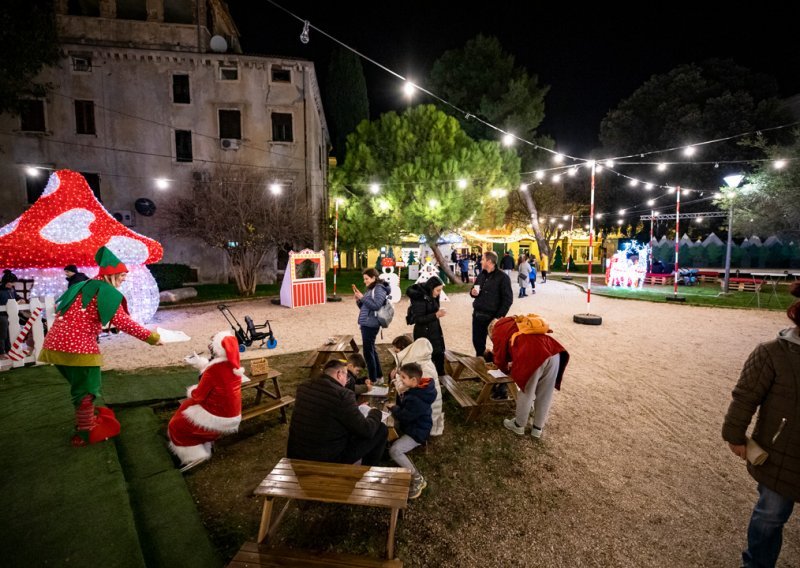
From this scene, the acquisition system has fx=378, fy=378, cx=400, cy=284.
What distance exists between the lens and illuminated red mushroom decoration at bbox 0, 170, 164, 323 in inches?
312

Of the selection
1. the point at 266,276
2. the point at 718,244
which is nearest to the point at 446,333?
the point at 266,276

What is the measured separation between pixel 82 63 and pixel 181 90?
444 cm

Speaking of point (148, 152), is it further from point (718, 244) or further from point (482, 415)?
point (718, 244)

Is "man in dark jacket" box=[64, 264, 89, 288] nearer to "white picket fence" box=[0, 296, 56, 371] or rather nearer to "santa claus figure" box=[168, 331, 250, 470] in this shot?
"white picket fence" box=[0, 296, 56, 371]

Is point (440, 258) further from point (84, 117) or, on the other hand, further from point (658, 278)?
point (84, 117)

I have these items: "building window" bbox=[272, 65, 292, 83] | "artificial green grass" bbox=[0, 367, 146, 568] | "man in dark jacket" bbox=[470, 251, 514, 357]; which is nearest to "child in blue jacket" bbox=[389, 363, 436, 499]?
"artificial green grass" bbox=[0, 367, 146, 568]

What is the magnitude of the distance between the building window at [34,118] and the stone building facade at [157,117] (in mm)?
38

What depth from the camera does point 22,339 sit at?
6.25 meters

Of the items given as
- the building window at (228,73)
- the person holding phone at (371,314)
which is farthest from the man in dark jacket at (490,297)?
the building window at (228,73)

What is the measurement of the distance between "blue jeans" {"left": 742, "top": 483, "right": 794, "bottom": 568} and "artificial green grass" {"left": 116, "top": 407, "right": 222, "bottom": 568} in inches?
142

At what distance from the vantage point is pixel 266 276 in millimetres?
21062

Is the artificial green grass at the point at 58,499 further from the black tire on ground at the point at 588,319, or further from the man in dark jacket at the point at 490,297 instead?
the black tire on ground at the point at 588,319

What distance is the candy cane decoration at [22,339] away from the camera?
6.23 meters

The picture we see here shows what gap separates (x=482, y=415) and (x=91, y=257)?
360 inches
